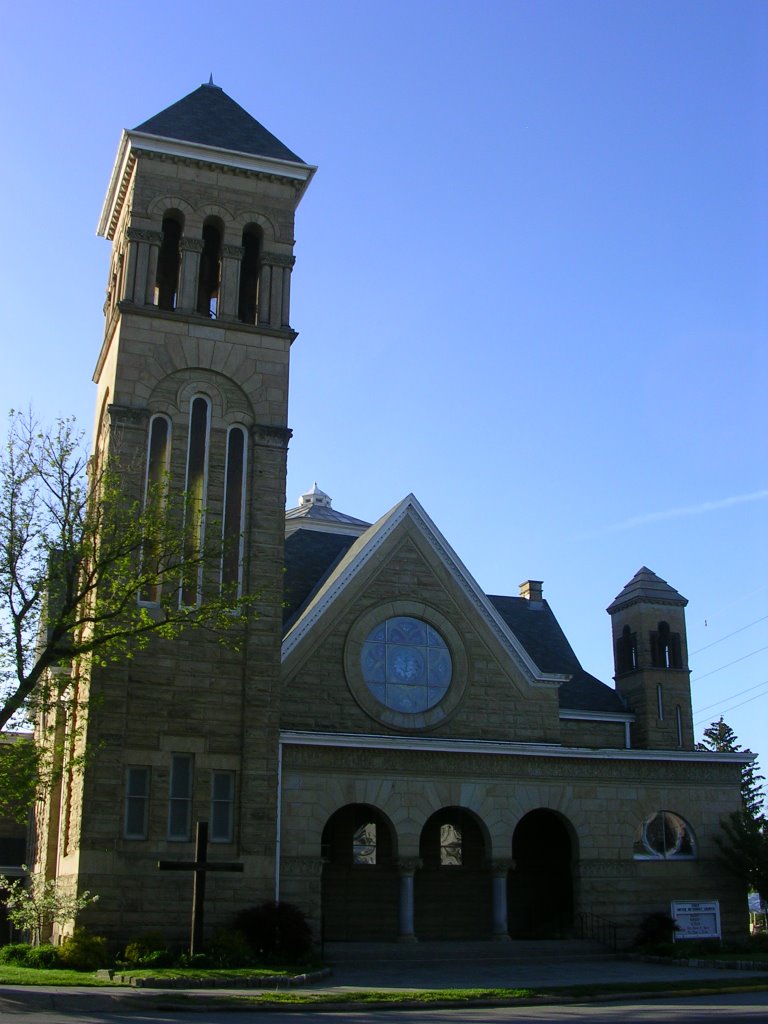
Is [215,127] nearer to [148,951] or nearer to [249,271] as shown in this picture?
[249,271]

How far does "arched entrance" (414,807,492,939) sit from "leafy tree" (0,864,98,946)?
999 centimetres

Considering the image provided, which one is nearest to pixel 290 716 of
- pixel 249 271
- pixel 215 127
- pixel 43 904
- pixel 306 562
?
pixel 306 562

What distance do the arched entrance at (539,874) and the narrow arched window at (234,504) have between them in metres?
11.1

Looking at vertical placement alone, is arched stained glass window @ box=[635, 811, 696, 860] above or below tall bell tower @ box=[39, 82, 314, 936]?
below

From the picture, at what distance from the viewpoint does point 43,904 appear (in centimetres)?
2578

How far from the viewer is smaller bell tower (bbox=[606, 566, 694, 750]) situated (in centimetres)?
3681

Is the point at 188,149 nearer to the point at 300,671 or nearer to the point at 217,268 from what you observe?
the point at 217,268

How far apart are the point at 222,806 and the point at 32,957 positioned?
217 inches

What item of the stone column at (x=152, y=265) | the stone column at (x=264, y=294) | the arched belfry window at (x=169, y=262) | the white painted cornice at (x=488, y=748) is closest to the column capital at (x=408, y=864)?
the white painted cornice at (x=488, y=748)

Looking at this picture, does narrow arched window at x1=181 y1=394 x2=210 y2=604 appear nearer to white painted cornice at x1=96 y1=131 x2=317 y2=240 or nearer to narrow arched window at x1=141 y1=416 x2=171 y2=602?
narrow arched window at x1=141 y1=416 x2=171 y2=602

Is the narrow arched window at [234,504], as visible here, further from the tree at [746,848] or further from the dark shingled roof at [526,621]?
the tree at [746,848]

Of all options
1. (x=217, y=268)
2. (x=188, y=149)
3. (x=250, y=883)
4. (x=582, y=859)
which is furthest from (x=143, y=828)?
(x=188, y=149)

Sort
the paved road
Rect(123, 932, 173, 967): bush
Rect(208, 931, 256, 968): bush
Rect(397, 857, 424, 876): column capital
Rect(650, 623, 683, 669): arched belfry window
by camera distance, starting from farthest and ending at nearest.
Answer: Rect(650, 623, 683, 669): arched belfry window
Rect(397, 857, 424, 876): column capital
Rect(208, 931, 256, 968): bush
Rect(123, 932, 173, 967): bush
the paved road

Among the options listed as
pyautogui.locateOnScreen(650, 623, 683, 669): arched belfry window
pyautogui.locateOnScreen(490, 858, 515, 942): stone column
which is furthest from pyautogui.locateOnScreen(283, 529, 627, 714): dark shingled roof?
pyautogui.locateOnScreen(490, 858, 515, 942): stone column
